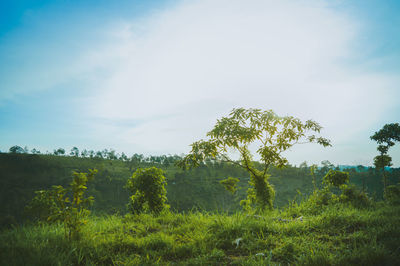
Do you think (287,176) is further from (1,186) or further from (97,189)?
(1,186)

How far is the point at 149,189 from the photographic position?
21.8 ft

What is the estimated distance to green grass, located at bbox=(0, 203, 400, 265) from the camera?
2572mm

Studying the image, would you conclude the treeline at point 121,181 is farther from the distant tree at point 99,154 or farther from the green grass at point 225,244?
the green grass at point 225,244

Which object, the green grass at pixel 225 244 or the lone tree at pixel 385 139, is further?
the lone tree at pixel 385 139

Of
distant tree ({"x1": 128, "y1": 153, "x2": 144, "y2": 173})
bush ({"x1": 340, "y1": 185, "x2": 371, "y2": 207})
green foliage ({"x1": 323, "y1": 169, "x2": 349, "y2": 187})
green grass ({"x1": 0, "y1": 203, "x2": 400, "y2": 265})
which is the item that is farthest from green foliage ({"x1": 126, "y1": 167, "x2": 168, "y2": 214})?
distant tree ({"x1": 128, "y1": 153, "x2": 144, "y2": 173})

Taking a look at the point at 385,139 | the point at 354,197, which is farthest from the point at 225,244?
the point at 385,139

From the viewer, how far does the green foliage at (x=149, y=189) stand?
6602 millimetres

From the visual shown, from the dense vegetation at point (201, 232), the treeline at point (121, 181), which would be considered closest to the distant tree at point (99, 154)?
the treeline at point (121, 181)

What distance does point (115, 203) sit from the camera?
63.1 metres

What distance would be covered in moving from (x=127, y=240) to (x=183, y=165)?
10.3 ft

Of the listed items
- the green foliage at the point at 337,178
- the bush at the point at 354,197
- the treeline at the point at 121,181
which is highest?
the green foliage at the point at 337,178

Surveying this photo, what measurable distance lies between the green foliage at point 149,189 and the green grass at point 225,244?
7.35 feet

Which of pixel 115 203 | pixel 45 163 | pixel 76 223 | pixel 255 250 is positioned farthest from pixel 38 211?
pixel 45 163

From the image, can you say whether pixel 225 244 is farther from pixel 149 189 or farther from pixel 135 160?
pixel 135 160
